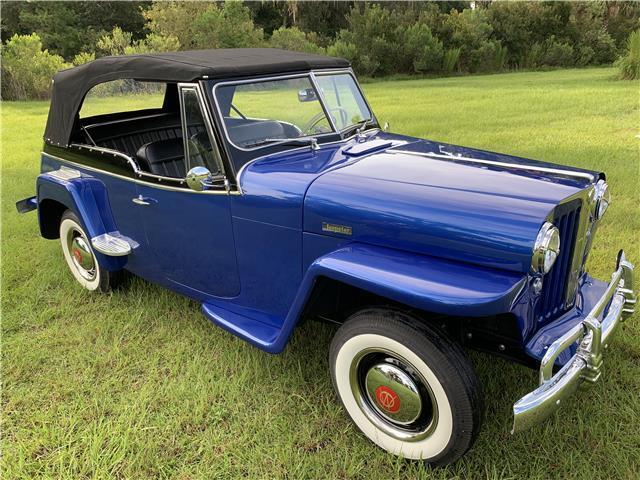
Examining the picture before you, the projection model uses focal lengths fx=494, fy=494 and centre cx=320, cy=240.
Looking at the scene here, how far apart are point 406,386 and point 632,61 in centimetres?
1736

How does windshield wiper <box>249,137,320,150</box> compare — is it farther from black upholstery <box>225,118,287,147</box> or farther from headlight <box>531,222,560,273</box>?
headlight <box>531,222,560,273</box>

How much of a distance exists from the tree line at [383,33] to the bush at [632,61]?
7487mm

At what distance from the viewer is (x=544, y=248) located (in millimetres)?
1851

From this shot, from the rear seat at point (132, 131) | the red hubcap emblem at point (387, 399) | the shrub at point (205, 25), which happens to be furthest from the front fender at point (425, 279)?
the shrub at point (205, 25)

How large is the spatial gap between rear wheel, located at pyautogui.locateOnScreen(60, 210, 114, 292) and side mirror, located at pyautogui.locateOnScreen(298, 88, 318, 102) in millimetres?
1836

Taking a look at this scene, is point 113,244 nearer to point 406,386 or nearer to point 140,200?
point 140,200

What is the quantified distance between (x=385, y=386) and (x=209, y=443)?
888 millimetres

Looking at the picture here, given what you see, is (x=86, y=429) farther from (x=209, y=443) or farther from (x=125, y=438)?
(x=209, y=443)

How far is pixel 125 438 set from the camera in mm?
2363

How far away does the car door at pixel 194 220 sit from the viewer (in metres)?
2.72

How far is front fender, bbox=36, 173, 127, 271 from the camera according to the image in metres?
3.45

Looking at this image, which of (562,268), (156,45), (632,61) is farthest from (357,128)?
(156,45)

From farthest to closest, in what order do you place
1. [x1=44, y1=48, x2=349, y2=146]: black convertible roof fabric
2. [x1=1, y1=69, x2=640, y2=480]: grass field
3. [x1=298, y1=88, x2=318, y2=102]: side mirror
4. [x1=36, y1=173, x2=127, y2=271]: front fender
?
1. [x1=36, y1=173, x2=127, y2=271]: front fender
2. [x1=298, y1=88, x2=318, y2=102]: side mirror
3. [x1=44, y1=48, x2=349, y2=146]: black convertible roof fabric
4. [x1=1, y1=69, x2=640, y2=480]: grass field

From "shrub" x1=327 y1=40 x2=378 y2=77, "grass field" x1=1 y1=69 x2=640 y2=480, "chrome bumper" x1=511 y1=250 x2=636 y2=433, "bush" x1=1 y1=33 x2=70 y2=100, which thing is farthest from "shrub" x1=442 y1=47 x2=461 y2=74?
"chrome bumper" x1=511 y1=250 x2=636 y2=433
